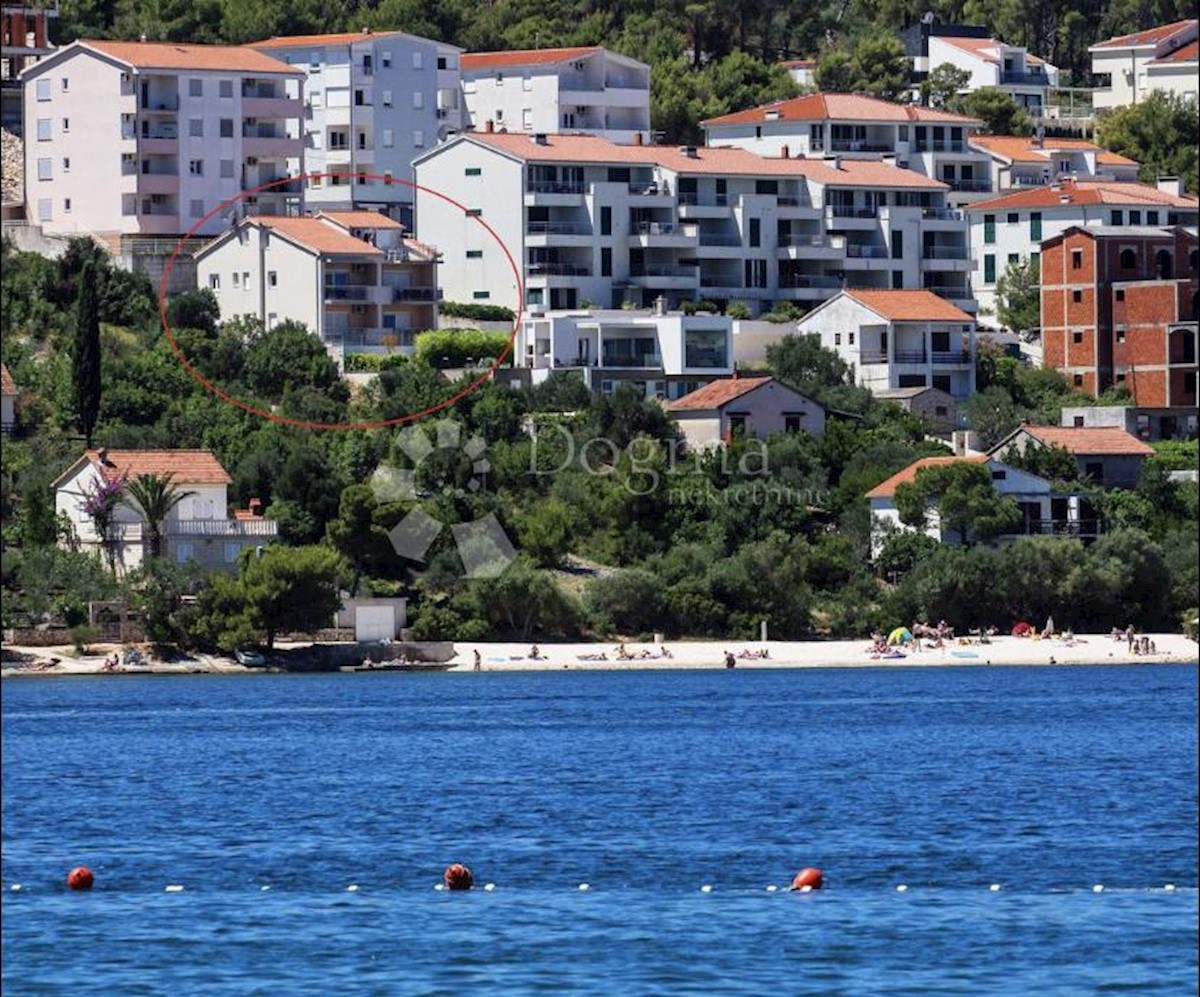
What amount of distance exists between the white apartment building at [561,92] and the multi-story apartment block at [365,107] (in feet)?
8.27

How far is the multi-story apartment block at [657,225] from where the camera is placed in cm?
8900

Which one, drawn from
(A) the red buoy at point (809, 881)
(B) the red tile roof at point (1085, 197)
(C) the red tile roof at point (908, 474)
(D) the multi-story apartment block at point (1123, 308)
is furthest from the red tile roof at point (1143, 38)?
(A) the red buoy at point (809, 881)

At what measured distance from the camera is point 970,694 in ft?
225

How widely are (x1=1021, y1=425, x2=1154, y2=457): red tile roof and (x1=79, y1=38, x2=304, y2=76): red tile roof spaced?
25395mm

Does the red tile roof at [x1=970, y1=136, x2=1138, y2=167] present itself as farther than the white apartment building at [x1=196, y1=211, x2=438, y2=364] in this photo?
Yes

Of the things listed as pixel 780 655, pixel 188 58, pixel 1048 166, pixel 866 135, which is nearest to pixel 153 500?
pixel 780 655

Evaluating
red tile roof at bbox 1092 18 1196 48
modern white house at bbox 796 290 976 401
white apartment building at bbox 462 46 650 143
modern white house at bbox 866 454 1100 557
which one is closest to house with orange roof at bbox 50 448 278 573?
modern white house at bbox 866 454 1100 557

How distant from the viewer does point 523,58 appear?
103312mm

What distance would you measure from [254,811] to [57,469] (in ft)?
92.0

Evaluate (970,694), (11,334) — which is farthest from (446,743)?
(11,334)

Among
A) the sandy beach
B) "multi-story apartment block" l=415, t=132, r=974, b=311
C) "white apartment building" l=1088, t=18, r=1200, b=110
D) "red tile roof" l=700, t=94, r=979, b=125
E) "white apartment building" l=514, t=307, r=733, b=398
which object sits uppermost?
"white apartment building" l=1088, t=18, r=1200, b=110

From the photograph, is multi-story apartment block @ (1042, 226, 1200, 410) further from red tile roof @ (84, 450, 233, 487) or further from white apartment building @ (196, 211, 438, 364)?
red tile roof @ (84, 450, 233, 487)

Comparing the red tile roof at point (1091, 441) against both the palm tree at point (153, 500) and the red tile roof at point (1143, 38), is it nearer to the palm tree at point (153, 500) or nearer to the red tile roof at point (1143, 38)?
the red tile roof at point (1143, 38)

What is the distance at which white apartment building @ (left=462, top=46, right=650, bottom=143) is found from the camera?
102500 mm
